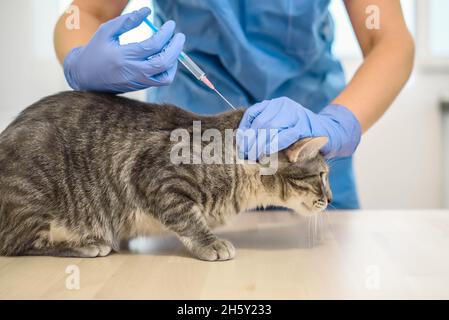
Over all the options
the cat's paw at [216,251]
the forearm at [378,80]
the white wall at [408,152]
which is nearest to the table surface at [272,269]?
the cat's paw at [216,251]

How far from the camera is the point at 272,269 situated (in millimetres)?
976

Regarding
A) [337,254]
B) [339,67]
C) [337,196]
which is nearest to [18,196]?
[337,254]

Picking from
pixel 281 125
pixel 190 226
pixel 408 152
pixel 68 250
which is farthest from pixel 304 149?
pixel 408 152

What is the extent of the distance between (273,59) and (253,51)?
65 millimetres

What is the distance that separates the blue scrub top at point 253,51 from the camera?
154 centimetres

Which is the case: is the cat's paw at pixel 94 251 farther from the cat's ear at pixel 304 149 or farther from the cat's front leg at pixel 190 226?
the cat's ear at pixel 304 149

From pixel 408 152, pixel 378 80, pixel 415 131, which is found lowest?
pixel 408 152

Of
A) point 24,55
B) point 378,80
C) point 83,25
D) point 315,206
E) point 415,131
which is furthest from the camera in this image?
point 415,131

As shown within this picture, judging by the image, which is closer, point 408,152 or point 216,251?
point 216,251

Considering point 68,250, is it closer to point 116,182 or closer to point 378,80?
point 116,182

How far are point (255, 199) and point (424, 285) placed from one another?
47 centimetres

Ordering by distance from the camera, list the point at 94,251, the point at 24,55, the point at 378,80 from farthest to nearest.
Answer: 1. the point at 24,55
2. the point at 378,80
3. the point at 94,251

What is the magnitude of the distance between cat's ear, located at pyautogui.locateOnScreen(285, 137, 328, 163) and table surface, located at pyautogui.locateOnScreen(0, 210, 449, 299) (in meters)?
0.18

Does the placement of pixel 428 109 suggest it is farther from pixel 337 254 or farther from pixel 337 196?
pixel 337 254
